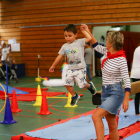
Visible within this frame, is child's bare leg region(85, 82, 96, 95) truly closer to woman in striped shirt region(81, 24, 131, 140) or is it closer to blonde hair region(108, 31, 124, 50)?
woman in striped shirt region(81, 24, 131, 140)

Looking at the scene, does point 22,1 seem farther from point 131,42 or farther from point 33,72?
point 131,42

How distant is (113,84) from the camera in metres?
2.98

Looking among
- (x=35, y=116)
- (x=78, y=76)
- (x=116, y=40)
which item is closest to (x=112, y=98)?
(x=116, y=40)

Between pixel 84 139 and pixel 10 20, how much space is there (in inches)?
546

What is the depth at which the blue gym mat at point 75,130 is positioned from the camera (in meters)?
3.95

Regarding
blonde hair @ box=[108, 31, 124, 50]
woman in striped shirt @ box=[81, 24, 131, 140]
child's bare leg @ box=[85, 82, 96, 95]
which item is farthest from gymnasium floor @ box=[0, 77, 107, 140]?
blonde hair @ box=[108, 31, 124, 50]

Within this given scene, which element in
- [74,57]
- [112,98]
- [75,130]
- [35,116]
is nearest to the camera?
[112,98]

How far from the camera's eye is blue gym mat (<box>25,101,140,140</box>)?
3.95m

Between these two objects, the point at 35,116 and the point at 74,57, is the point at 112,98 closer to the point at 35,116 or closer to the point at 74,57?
the point at 74,57

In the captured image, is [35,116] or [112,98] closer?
[112,98]

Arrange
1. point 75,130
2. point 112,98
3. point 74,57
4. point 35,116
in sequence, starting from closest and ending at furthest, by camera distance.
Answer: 1. point 112,98
2. point 74,57
3. point 75,130
4. point 35,116

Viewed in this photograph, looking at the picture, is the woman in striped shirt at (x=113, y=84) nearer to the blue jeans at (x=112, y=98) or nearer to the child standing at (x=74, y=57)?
the blue jeans at (x=112, y=98)

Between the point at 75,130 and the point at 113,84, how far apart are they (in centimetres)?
161

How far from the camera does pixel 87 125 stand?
4621mm
